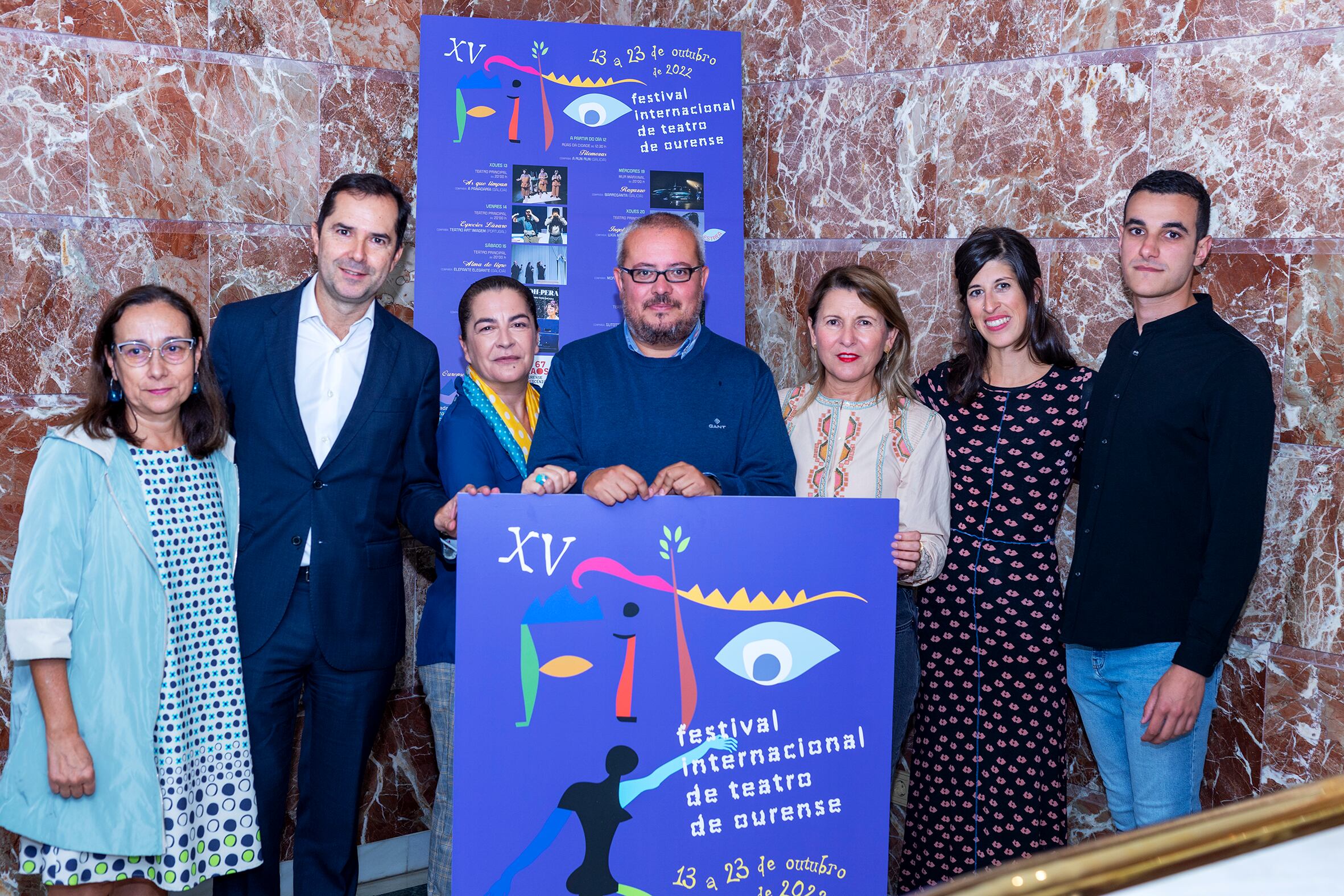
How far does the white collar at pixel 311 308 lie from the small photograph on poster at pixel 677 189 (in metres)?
1.28

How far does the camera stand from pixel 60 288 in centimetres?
320

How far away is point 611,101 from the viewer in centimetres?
373

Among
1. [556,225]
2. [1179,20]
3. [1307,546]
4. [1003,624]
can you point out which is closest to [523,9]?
[556,225]

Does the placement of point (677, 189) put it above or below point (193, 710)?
above

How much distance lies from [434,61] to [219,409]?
1.59 metres

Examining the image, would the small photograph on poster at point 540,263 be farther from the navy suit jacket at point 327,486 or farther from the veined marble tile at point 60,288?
the veined marble tile at point 60,288

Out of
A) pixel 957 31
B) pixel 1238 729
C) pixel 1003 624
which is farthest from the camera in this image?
pixel 957 31

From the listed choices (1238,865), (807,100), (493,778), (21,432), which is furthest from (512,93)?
(1238,865)

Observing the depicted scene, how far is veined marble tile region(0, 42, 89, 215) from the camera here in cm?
312

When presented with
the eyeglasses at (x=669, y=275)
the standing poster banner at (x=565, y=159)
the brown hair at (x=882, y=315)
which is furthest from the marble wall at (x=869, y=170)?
the eyeglasses at (x=669, y=275)

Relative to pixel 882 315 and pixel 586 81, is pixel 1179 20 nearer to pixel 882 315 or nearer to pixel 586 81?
pixel 882 315

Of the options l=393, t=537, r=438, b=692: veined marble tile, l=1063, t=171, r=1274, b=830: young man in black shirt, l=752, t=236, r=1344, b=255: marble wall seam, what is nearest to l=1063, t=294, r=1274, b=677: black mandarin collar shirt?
l=1063, t=171, r=1274, b=830: young man in black shirt

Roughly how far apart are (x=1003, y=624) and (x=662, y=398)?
1.12 m

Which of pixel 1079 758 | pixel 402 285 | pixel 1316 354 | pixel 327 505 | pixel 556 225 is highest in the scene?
pixel 556 225
